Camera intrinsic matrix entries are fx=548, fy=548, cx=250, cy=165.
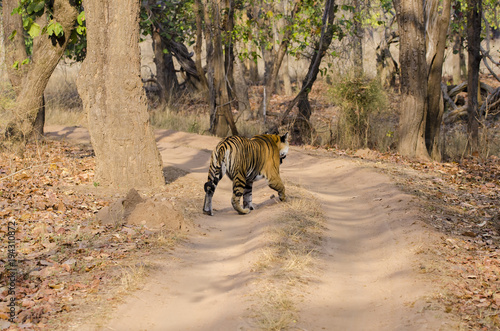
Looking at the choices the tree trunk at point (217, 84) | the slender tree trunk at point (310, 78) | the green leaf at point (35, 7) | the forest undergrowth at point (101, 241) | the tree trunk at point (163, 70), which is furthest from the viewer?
the tree trunk at point (163, 70)

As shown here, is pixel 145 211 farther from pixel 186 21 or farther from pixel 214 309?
pixel 186 21

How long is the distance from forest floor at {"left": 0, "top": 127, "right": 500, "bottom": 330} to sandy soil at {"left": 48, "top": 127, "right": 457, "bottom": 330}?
20mm

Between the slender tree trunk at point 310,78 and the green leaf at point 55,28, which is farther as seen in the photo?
the slender tree trunk at point 310,78

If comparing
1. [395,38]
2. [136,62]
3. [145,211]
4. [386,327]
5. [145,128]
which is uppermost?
[395,38]

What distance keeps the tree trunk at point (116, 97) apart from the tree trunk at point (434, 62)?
8540 millimetres

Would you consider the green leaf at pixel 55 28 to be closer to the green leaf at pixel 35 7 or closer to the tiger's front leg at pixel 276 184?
the green leaf at pixel 35 7

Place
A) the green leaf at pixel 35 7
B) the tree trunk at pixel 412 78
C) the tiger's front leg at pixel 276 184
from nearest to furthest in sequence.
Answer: the tiger's front leg at pixel 276 184
the green leaf at pixel 35 7
the tree trunk at pixel 412 78

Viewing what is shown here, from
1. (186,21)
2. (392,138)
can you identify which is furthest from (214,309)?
(186,21)

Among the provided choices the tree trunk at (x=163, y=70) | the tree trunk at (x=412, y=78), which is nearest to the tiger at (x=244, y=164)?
the tree trunk at (x=412, y=78)

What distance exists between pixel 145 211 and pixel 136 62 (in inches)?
142

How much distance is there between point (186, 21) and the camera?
2428cm

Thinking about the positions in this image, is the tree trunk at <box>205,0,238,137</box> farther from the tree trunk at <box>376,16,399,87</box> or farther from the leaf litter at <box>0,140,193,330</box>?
the tree trunk at <box>376,16,399,87</box>

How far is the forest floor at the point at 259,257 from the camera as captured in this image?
201 inches

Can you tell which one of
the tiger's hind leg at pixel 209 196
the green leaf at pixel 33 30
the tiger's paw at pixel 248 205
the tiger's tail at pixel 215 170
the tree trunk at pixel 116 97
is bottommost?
the tiger's paw at pixel 248 205
